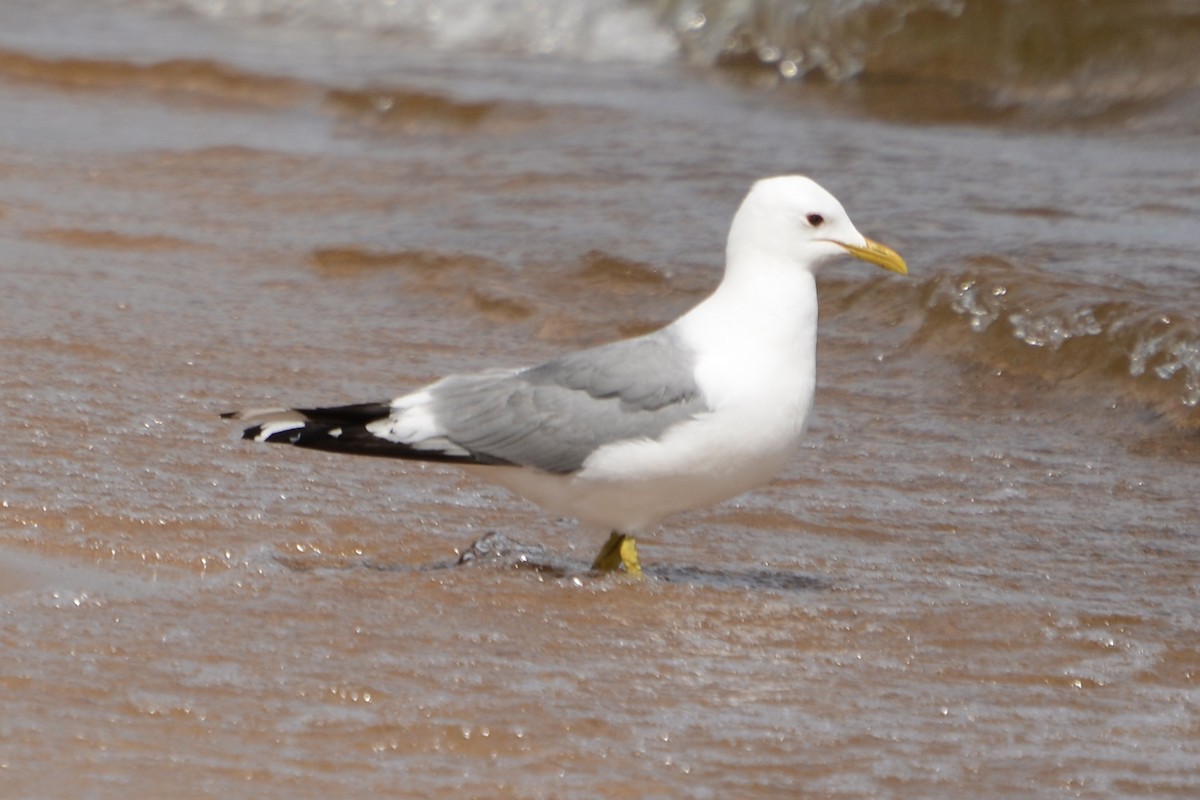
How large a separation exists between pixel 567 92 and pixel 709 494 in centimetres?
704

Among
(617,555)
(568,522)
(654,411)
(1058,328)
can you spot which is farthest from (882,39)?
(654,411)

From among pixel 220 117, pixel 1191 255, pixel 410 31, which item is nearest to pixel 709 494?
pixel 1191 255

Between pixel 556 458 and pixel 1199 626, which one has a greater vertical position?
pixel 556 458

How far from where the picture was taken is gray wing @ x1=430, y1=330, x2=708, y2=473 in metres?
3.94

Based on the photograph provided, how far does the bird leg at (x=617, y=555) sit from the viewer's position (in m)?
4.12

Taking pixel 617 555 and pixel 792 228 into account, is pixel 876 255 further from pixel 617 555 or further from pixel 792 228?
pixel 617 555

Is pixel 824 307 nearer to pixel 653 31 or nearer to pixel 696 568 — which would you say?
pixel 696 568

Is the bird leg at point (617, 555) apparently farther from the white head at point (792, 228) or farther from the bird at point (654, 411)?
the white head at point (792, 228)

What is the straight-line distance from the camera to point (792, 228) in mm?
4176

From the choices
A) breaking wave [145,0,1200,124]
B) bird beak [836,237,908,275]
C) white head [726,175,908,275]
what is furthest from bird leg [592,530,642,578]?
breaking wave [145,0,1200,124]

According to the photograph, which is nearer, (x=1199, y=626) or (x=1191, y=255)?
(x=1199, y=626)

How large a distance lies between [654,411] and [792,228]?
1.88ft

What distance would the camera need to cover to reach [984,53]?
463 inches

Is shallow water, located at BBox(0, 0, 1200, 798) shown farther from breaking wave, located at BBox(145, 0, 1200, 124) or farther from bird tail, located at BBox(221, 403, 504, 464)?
breaking wave, located at BBox(145, 0, 1200, 124)
